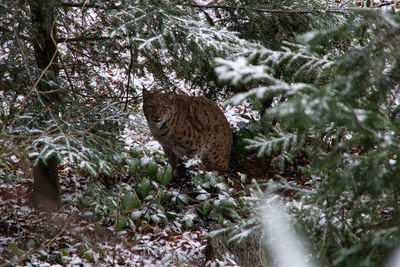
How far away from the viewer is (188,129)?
239 inches

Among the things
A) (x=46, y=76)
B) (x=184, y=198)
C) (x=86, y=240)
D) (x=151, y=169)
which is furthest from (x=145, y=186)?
(x=46, y=76)

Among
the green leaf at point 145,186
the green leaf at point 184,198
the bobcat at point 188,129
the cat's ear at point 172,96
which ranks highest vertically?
the cat's ear at point 172,96

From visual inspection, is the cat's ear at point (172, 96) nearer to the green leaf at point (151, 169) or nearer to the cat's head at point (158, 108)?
the cat's head at point (158, 108)

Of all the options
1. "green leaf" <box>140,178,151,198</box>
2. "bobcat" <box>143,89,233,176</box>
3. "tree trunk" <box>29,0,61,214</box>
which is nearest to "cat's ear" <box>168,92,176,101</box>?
"bobcat" <box>143,89,233,176</box>

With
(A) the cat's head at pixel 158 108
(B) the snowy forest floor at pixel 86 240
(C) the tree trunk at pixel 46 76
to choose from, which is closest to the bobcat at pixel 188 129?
(A) the cat's head at pixel 158 108

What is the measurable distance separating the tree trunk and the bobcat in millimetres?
1623

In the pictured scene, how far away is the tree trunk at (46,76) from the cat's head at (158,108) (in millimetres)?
1467

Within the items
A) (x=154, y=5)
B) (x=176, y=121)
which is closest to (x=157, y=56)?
(x=154, y=5)

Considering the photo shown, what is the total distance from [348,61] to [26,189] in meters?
4.85

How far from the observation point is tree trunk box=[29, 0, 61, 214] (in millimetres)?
3787

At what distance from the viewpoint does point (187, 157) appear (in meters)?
6.10

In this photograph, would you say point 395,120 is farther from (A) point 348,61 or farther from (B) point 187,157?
(B) point 187,157

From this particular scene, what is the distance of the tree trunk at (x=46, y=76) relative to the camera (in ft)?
12.4

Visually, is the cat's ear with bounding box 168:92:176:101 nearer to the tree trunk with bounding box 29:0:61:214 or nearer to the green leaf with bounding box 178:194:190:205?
the green leaf with bounding box 178:194:190:205
